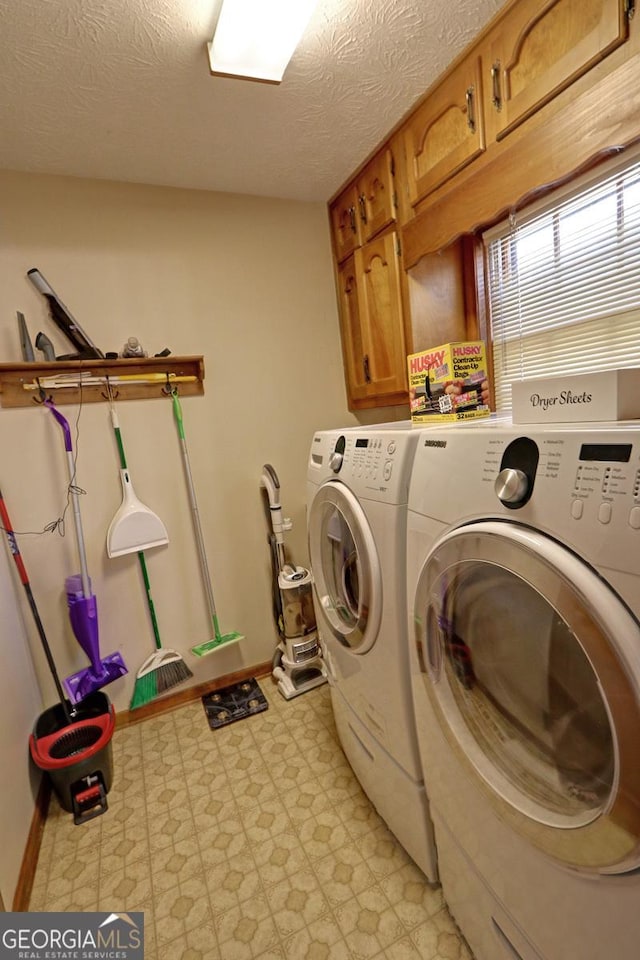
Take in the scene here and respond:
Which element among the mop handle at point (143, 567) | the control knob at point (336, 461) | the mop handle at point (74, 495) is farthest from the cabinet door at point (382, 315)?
the mop handle at point (74, 495)

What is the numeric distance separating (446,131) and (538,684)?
1616 millimetres

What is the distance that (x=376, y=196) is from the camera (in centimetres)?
176

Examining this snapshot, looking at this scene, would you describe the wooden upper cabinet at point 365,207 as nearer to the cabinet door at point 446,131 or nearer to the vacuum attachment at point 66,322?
the cabinet door at point 446,131

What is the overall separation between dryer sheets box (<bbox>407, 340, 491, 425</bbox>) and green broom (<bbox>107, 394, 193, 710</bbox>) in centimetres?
136

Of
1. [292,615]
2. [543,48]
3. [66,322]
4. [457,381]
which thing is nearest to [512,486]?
[457,381]

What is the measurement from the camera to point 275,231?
2.04 m

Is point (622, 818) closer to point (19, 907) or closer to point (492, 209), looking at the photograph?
point (492, 209)

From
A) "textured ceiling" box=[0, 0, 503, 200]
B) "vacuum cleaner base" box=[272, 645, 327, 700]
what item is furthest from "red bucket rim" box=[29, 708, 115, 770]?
"textured ceiling" box=[0, 0, 503, 200]

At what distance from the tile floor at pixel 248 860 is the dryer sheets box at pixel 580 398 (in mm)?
1279

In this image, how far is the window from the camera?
117 cm

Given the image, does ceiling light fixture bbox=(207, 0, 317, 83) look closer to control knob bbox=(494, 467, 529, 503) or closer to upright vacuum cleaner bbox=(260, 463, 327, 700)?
control knob bbox=(494, 467, 529, 503)

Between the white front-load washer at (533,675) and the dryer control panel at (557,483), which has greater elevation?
the dryer control panel at (557,483)

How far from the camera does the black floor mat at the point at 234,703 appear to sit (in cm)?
192

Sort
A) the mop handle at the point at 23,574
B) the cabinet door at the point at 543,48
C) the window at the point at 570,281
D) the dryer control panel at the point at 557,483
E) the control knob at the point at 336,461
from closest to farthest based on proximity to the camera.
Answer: the dryer control panel at the point at 557,483 → the cabinet door at the point at 543,48 → the window at the point at 570,281 → the control knob at the point at 336,461 → the mop handle at the point at 23,574
